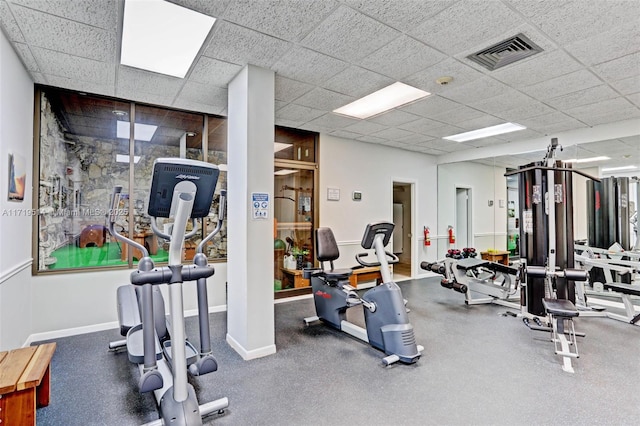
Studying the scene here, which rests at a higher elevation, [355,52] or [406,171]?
[355,52]

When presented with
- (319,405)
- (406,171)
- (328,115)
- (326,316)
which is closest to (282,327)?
(326,316)

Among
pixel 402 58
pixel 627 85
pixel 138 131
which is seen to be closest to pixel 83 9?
pixel 138 131

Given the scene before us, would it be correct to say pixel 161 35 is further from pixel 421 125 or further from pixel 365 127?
pixel 421 125

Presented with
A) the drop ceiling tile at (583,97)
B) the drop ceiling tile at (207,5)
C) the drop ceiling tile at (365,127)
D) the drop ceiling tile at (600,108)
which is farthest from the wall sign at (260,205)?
the drop ceiling tile at (600,108)

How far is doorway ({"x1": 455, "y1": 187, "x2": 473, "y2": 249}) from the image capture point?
7113 millimetres

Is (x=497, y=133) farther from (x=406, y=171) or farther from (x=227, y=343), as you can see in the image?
(x=227, y=343)

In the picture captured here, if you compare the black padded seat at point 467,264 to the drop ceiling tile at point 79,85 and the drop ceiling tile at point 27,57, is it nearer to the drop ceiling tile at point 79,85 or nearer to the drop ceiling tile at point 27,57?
the drop ceiling tile at point 79,85

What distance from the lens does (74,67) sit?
3.05 meters

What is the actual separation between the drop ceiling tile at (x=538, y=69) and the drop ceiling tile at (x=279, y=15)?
1.93m

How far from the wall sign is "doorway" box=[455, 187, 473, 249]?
216 inches

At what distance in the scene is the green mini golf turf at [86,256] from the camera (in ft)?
12.1

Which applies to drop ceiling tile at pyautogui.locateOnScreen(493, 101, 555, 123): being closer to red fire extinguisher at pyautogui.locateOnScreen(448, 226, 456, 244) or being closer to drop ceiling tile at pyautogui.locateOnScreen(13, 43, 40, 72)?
red fire extinguisher at pyautogui.locateOnScreen(448, 226, 456, 244)

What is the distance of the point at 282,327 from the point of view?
3861 millimetres

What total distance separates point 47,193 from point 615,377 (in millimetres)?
5784
